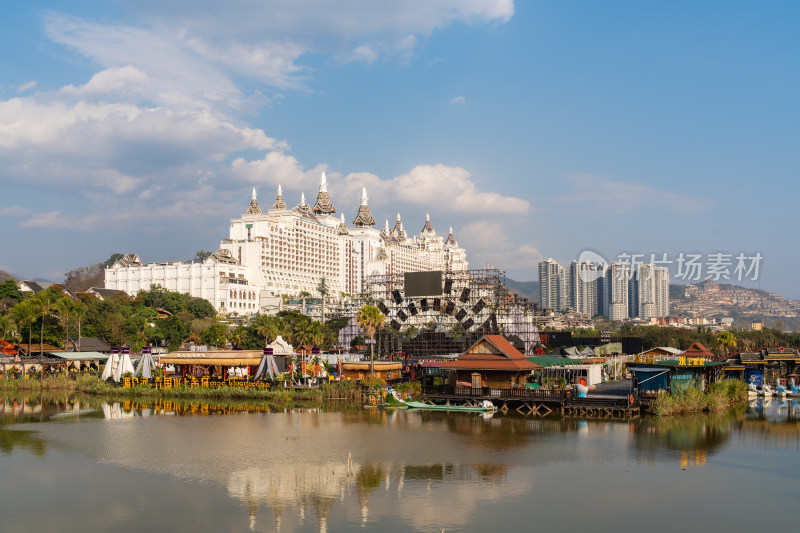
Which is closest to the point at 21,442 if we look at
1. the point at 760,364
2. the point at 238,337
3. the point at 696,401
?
the point at 696,401

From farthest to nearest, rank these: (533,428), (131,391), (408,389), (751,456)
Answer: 1. (131,391)
2. (408,389)
3. (533,428)
4. (751,456)

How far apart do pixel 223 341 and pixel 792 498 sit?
261 feet

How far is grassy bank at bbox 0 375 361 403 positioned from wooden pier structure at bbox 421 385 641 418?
22.6ft

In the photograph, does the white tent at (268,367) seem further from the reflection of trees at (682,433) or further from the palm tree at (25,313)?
the palm tree at (25,313)

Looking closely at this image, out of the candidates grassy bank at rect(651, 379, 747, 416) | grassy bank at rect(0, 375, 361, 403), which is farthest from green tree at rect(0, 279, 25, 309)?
grassy bank at rect(651, 379, 747, 416)

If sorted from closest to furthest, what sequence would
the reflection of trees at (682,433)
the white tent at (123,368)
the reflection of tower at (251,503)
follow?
the reflection of tower at (251,503)
the reflection of trees at (682,433)
the white tent at (123,368)

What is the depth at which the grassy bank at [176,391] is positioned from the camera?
54.0 meters

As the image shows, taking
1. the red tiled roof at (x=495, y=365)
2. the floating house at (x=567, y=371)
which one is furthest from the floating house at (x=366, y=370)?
the floating house at (x=567, y=371)

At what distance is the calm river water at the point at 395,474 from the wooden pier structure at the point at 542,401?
9.20 feet

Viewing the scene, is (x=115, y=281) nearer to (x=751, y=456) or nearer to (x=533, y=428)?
(x=533, y=428)

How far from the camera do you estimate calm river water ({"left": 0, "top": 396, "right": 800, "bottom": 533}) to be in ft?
75.8

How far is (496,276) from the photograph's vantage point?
89.8 meters

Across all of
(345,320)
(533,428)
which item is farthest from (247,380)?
(345,320)

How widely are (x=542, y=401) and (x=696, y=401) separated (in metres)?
9.55
